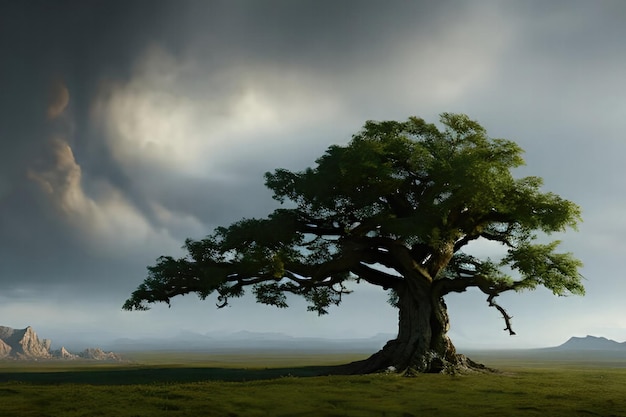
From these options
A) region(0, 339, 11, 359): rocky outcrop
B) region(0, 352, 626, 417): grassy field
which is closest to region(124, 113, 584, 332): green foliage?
region(0, 352, 626, 417): grassy field

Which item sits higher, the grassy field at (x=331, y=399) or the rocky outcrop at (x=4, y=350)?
the rocky outcrop at (x=4, y=350)

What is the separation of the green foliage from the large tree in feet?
0.27

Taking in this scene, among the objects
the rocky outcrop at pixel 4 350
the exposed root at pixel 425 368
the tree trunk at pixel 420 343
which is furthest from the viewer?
A: the rocky outcrop at pixel 4 350

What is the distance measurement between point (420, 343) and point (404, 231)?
8457 mm

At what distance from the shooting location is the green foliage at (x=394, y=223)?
33.0 meters

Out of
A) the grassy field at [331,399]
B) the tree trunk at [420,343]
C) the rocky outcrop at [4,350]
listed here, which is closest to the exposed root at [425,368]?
the tree trunk at [420,343]

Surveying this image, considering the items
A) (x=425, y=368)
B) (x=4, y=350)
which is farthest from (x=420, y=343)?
(x=4, y=350)

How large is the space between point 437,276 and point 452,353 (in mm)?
6406

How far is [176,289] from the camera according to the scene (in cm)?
3653

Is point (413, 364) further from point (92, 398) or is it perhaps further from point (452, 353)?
point (92, 398)

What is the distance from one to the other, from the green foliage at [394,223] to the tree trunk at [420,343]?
1291 millimetres

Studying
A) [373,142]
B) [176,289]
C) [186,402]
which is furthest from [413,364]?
[186,402]

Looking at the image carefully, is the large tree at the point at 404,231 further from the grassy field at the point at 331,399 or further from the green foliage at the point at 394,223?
the grassy field at the point at 331,399

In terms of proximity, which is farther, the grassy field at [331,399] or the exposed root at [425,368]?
the exposed root at [425,368]
